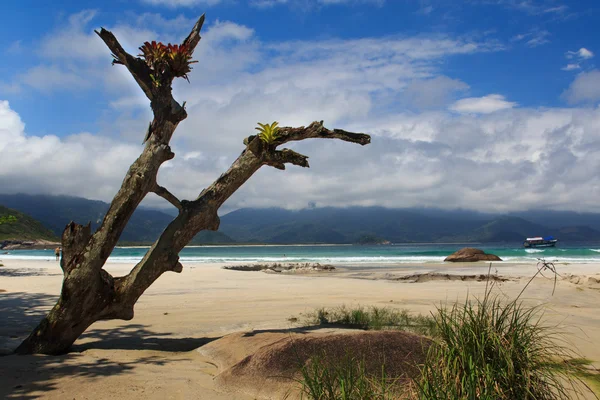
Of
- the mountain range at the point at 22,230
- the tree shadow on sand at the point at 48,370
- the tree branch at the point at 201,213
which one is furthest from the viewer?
the mountain range at the point at 22,230

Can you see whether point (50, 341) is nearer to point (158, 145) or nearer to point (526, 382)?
point (158, 145)

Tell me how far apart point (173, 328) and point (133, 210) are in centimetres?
317

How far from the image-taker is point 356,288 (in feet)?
53.8

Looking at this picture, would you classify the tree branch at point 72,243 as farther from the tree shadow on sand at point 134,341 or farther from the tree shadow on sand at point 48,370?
the tree shadow on sand at point 134,341

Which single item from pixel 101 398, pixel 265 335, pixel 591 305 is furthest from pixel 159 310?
pixel 591 305

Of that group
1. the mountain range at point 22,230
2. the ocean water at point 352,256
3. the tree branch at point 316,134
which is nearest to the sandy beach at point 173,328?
the tree branch at point 316,134

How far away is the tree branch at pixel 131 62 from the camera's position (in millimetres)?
6523

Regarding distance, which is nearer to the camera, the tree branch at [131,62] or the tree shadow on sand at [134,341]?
the tree branch at [131,62]

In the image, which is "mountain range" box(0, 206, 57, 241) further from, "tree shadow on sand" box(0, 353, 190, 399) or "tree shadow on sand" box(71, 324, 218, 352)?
"tree shadow on sand" box(0, 353, 190, 399)

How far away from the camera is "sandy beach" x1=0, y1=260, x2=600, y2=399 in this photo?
459 cm

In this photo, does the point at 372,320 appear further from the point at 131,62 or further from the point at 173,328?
the point at 131,62

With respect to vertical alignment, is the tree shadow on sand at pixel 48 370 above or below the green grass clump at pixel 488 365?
below

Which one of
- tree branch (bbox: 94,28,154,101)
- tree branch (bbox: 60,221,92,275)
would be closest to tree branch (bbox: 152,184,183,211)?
tree branch (bbox: 60,221,92,275)

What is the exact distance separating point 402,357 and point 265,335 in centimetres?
203
